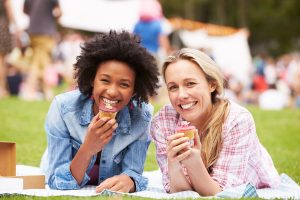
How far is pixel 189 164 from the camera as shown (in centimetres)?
423

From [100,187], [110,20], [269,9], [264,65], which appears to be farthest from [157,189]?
[269,9]

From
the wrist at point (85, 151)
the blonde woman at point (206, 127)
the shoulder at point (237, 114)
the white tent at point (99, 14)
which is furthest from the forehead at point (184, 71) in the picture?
the white tent at point (99, 14)

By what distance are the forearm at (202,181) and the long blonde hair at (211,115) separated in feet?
0.68

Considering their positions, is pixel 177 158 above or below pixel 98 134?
below

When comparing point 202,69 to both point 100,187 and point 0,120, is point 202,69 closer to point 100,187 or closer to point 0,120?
point 100,187

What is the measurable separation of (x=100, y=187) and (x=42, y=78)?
8.23 meters

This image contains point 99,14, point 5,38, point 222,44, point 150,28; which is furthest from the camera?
point 222,44

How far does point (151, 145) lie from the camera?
7.70 metres

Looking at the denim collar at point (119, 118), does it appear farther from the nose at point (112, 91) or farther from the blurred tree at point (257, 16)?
the blurred tree at point (257, 16)

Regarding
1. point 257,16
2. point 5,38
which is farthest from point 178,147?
point 257,16

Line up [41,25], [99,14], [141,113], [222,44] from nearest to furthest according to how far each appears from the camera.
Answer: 1. [141,113]
2. [41,25]
3. [99,14]
4. [222,44]

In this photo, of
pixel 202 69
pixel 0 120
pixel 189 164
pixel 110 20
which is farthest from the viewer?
pixel 110 20

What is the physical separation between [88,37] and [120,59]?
13.2 feet

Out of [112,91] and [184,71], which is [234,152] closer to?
[184,71]
